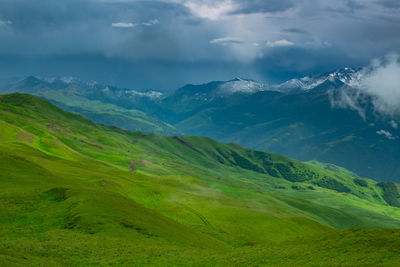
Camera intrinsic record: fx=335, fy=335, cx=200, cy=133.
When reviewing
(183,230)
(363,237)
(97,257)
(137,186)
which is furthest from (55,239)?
(137,186)

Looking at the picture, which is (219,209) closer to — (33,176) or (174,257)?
(33,176)

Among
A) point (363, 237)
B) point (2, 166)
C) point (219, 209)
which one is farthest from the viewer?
point (219, 209)

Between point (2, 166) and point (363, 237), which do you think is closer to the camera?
point (363, 237)

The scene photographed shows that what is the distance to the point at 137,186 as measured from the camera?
17075 cm

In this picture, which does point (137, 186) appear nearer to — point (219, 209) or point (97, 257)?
point (219, 209)

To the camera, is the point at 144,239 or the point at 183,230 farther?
the point at 183,230

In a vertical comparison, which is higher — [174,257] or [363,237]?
[363,237]

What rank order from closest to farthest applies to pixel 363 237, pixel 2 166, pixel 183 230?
pixel 363 237 → pixel 183 230 → pixel 2 166

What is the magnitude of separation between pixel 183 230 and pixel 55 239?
41457 mm

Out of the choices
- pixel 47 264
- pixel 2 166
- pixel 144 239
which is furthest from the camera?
pixel 2 166

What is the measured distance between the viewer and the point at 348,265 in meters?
54.8

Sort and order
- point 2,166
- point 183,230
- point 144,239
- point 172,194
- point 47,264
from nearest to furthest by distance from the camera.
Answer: point 47,264 → point 144,239 → point 183,230 → point 2,166 → point 172,194

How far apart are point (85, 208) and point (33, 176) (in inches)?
1894

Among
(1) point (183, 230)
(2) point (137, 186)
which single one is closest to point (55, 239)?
(1) point (183, 230)
